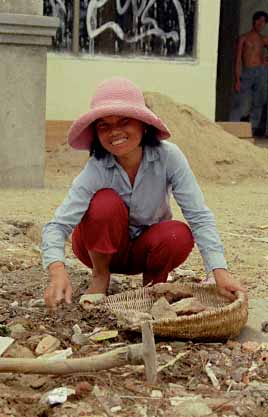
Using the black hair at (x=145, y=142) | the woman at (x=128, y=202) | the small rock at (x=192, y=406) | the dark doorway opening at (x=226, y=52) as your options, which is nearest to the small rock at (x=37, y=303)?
the woman at (x=128, y=202)

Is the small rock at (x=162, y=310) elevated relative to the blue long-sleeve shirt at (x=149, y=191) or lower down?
lower down

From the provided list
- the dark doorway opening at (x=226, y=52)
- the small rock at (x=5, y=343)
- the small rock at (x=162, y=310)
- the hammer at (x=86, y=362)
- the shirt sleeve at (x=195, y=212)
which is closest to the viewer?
the hammer at (x=86, y=362)

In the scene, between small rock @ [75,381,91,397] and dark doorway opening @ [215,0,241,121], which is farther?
dark doorway opening @ [215,0,241,121]

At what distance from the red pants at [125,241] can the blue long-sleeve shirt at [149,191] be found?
0.06 meters

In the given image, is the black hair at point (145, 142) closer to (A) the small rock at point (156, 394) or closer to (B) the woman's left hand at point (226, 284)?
(B) the woman's left hand at point (226, 284)

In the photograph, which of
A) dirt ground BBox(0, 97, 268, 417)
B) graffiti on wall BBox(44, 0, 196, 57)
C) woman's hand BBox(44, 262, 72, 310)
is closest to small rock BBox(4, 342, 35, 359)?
dirt ground BBox(0, 97, 268, 417)

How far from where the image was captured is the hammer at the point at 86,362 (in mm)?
2824

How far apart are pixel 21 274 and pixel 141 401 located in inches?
82.0

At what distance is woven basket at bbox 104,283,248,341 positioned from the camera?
3404mm

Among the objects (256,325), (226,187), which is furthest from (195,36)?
(256,325)

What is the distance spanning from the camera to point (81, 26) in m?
11.2

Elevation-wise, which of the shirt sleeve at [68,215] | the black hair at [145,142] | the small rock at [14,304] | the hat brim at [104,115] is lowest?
the small rock at [14,304]

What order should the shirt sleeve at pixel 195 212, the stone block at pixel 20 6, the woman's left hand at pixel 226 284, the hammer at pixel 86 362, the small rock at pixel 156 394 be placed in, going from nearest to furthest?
the hammer at pixel 86 362, the small rock at pixel 156 394, the woman's left hand at pixel 226 284, the shirt sleeve at pixel 195 212, the stone block at pixel 20 6

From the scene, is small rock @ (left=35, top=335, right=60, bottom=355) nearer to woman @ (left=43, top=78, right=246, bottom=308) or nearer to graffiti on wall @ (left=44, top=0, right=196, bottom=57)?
woman @ (left=43, top=78, right=246, bottom=308)
